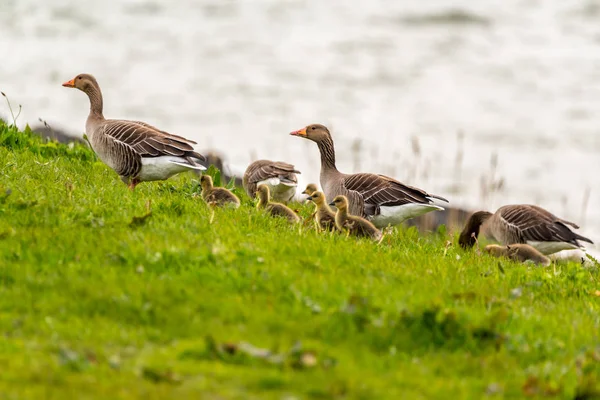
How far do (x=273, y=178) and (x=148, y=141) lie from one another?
2.56 m

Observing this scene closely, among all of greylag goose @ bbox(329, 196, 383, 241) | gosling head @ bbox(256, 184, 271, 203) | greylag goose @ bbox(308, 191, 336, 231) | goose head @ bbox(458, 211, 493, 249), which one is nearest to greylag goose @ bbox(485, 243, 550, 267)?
goose head @ bbox(458, 211, 493, 249)

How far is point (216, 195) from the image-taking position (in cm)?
1289

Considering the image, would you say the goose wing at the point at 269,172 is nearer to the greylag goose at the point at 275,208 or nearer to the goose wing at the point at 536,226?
the greylag goose at the point at 275,208

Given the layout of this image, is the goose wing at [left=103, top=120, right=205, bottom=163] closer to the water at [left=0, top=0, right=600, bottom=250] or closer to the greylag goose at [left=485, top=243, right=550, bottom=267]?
the greylag goose at [left=485, top=243, right=550, bottom=267]

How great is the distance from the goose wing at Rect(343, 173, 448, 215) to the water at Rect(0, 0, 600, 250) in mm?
6065

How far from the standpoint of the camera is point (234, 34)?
4403cm

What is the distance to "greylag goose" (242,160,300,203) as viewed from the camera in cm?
A: 1532

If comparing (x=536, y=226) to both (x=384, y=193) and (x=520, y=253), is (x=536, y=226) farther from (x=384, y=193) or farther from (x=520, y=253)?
(x=384, y=193)

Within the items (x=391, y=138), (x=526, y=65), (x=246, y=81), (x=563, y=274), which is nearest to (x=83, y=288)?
(x=563, y=274)

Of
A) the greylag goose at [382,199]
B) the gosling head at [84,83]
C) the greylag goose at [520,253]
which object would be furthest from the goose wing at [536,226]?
the gosling head at [84,83]

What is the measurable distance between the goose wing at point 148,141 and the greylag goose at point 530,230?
4.90 metres

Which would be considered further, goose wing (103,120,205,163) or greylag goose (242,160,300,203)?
greylag goose (242,160,300,203)

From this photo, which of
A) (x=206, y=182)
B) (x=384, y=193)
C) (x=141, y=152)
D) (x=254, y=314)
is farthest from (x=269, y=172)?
(x=254, y=314)

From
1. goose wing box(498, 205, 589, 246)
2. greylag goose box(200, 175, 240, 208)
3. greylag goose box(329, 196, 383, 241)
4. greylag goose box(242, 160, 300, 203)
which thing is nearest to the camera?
greylag goose box(329, 196, 383, 241)
